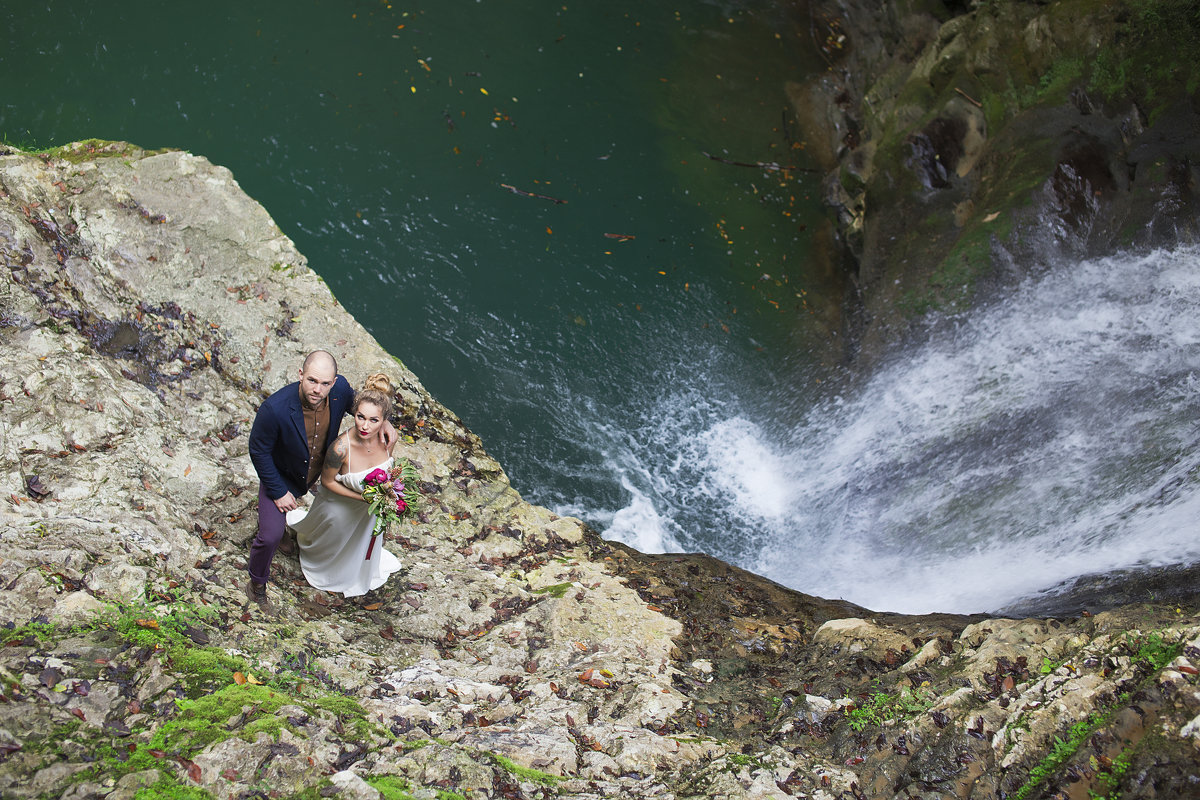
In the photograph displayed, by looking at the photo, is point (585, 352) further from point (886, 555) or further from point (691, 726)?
point (691, 726)

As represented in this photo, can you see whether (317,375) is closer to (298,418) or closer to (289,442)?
(298,418)

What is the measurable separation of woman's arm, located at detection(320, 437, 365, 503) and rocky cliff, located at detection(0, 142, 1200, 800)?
87cm

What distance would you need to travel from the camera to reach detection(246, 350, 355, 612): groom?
4.55 metres

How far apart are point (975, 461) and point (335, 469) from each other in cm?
645

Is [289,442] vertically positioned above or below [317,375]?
below

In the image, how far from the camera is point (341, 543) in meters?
5.33

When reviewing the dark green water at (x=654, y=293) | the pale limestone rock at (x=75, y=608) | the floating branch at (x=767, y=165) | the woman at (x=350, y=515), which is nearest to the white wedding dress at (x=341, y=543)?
the woman at (x=350, y=515)

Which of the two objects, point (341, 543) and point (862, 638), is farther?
point (862, 638)

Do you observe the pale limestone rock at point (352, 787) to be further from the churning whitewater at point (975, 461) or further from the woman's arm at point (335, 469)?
the churning whitewater at point (975, 461)

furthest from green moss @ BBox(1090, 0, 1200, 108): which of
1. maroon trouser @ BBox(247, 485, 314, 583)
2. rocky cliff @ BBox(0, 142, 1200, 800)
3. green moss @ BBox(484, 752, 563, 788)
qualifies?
maroon trouser @ BBox(247, 485, 314, 583)

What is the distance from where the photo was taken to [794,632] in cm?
632

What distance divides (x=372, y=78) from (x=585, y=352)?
6.30 meters

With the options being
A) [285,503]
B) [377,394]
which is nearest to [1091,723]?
[377,394]

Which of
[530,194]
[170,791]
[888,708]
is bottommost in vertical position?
[170,791]
